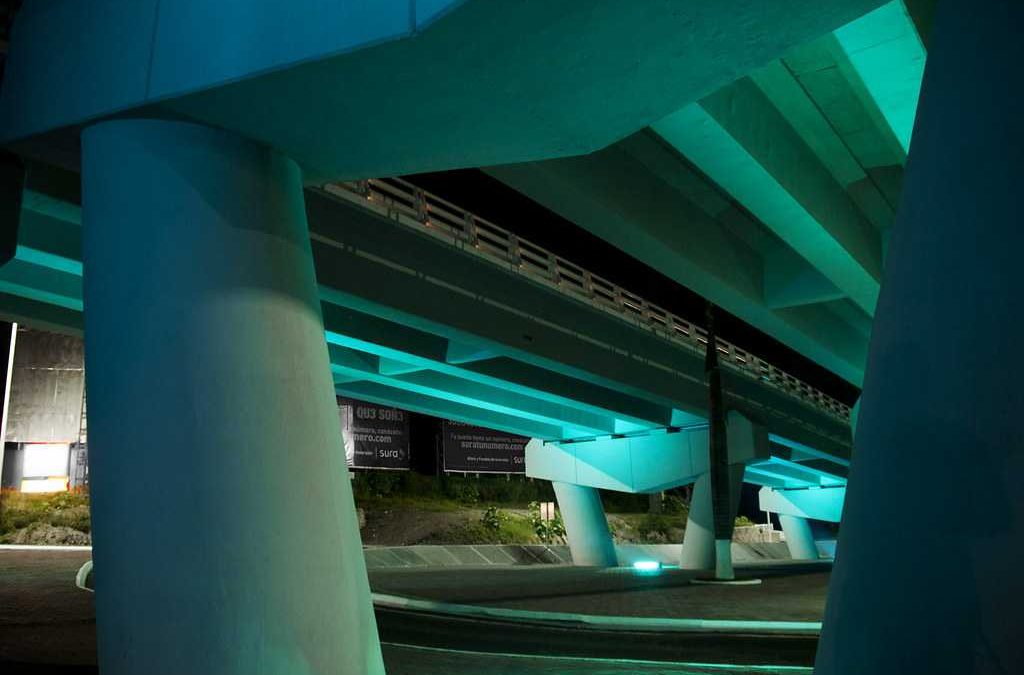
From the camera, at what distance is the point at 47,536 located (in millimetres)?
36750

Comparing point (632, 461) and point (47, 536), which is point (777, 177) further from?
point (47, 536)

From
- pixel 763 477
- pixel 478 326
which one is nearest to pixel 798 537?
pixel 763 477

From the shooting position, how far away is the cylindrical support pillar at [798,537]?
61650mm

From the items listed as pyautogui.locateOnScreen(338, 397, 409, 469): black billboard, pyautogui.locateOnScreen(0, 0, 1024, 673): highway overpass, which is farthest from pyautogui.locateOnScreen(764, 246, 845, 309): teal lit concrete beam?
pyautogui.locateOnScreen(338, 397, 409, 469): black billboard

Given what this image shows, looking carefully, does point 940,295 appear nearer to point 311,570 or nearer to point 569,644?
point 311,570

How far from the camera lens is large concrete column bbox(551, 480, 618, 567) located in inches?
1281

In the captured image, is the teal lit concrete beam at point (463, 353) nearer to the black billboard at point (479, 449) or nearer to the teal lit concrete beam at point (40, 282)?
the teal lit concrete beam at point (40, 282)

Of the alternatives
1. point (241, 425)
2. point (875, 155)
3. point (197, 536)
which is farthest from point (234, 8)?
point (875, 155)

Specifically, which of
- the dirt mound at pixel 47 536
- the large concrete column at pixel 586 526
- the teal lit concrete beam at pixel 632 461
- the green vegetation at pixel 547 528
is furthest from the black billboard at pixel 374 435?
the teal lit concrete beam at pixel 632 461

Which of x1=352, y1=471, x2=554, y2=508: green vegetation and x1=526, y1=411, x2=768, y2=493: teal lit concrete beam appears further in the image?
x1=352, y1=471, x2=554, y2=508: green vegetation

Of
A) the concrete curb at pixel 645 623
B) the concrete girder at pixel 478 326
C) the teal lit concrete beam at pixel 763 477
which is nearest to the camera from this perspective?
the concrete curb at pixel 645 623

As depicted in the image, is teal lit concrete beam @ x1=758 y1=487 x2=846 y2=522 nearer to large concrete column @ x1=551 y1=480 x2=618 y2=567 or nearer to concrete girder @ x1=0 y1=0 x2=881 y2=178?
large concrete column @ x1=551 y1=480 x2=618 y2=567

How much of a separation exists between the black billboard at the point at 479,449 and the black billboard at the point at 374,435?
2954mm

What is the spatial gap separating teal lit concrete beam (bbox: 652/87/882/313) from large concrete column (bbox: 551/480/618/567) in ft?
65.4
